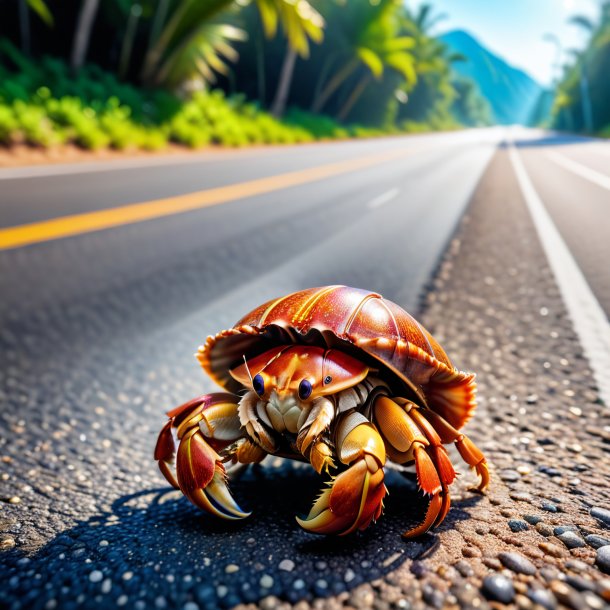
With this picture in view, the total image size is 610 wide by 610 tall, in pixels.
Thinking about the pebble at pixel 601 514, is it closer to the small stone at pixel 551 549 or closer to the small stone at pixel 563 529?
the small stone at pixel 563 529

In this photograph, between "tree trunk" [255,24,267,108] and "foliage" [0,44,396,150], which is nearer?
"foliage" [0,44,396,150]

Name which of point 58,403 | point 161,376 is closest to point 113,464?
point 58,403

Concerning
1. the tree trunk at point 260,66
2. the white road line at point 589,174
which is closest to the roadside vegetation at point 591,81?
the tree trunk at point 260,66

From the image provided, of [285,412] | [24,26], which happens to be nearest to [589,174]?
[285,412]

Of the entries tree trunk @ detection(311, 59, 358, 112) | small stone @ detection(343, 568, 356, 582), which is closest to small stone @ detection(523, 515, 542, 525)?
small stone @ detection(343, 568, 356, 582)

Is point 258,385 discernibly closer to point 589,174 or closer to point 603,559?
point 603,559

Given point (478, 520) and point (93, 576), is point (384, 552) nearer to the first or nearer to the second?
point (478, 520)

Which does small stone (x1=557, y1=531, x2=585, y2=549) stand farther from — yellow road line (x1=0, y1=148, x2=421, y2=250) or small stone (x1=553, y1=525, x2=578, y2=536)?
yellow road line (x1=0, y1=148, x2=421, y2=250)
